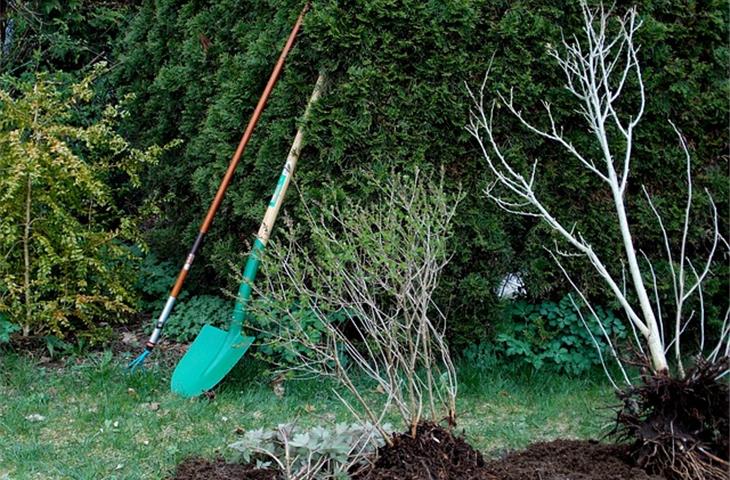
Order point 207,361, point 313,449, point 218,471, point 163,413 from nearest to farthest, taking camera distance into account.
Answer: point 313,449 < point 218,471 < point 163,413 < point 207,361

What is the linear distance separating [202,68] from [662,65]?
293cm

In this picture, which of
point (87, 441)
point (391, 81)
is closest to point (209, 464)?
point (87, 441)

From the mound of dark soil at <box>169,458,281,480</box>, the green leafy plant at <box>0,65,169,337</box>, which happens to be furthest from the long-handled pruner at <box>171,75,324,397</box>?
the mound of dark soil at <box>169,458,281,480</box>

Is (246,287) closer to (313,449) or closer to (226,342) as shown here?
(226,342)

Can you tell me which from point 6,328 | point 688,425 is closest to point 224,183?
point 6,328

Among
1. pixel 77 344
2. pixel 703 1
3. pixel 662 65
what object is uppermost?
pixel 703 1

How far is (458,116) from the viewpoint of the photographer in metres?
4.93

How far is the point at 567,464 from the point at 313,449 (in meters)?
1.09

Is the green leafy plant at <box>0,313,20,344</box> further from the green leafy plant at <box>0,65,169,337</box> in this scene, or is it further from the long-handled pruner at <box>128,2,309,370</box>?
the long-handled pruner at <box>128,2,309,370</box>

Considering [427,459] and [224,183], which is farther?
[224,183]

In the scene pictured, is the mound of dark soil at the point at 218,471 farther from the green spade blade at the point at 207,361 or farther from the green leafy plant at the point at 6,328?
the green leafy plant at the point at 6,328

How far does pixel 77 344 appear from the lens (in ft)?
18.2

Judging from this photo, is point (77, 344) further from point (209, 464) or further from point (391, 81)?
point (391, 81)

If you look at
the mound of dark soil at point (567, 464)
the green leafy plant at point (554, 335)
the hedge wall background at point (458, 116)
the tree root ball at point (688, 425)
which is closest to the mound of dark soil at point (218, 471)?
the mound of dark soil at point (567, 464)
